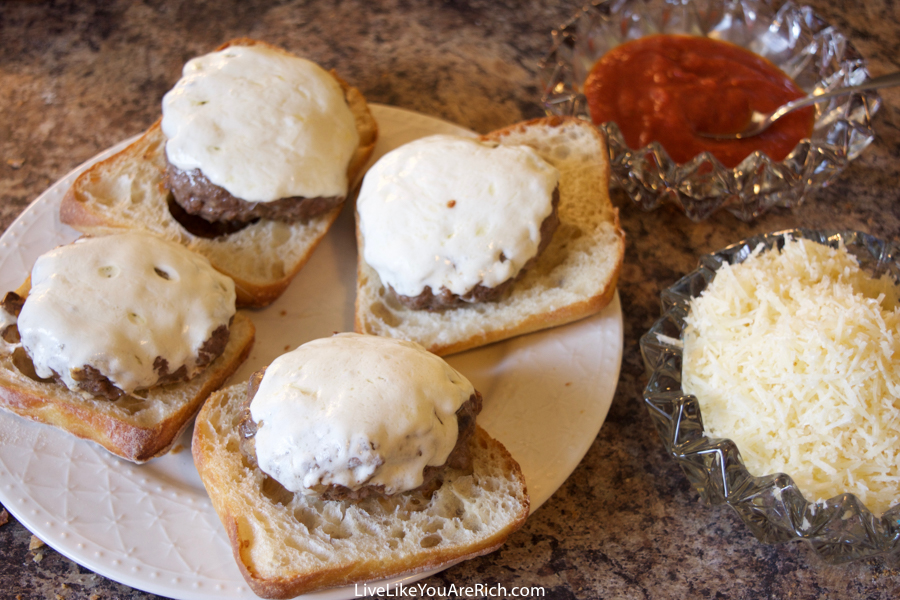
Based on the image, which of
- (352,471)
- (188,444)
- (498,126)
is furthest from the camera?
(498,126)

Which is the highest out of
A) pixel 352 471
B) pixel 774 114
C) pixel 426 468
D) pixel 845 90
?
pixel 845 90

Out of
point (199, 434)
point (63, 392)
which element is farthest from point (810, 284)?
point (63, 392)

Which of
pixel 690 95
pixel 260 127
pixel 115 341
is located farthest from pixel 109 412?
pixel 690 95

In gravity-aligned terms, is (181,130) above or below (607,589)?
above

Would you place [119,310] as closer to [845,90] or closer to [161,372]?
[161,372]

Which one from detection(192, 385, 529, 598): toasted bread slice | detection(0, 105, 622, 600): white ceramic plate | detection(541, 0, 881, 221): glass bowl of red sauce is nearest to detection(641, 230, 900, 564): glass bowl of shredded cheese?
detection(0, 105, 622, 600): white ceramic plate

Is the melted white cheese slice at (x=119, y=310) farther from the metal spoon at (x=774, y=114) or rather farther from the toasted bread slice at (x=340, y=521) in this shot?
the metal spoon at (x=774, y=114)

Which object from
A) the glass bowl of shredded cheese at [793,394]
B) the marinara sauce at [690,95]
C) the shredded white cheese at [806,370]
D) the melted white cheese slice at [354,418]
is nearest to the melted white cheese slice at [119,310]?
the melted white cheese slice at [354,418]

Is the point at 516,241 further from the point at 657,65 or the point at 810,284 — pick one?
the point at 657,65
